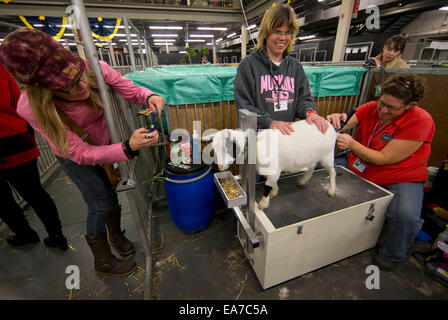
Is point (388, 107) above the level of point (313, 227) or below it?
above

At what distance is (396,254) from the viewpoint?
161 cm

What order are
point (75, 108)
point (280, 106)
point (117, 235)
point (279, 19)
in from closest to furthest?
1. point (75, 108)
2. point (279, 19)
3. point (280, 106)
4. point (117, 235)

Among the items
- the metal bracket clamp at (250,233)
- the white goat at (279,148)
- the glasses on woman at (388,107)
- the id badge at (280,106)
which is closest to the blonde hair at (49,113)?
the white goat at (279,148)

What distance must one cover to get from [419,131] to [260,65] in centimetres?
131

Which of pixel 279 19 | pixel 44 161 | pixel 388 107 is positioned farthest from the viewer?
pixel 44 161

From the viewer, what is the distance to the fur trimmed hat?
76 cm

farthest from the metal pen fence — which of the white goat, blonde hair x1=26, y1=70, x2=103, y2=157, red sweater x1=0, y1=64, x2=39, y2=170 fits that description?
the white goat

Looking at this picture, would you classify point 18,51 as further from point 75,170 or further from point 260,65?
point 260,65

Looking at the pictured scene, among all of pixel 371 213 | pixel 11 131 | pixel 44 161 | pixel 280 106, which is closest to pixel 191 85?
pixel 280 106

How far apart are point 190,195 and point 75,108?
115 centimetres

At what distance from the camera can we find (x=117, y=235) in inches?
71.7

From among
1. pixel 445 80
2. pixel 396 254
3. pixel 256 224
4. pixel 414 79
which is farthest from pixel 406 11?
pixel 256 224

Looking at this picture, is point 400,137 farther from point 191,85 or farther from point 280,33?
point 191,85

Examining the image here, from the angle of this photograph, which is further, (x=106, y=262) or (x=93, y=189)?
(x=106, y=262)
